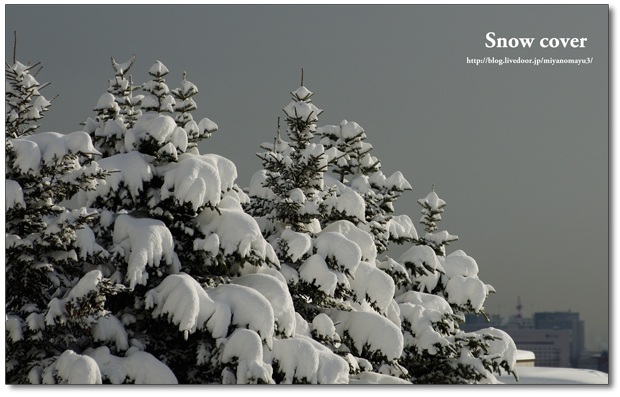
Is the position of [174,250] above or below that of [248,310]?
above

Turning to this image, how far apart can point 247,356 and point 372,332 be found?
11.4 ft

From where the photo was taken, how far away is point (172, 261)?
9.84 metres

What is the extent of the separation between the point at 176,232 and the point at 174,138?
149cm

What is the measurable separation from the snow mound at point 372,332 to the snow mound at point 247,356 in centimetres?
314

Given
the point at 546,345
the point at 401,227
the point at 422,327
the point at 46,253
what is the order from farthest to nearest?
the point at 546,345 < the point at 401,227 < the point at 422,327 < the point at 46,253

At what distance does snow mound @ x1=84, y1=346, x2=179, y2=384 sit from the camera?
28.9 feet

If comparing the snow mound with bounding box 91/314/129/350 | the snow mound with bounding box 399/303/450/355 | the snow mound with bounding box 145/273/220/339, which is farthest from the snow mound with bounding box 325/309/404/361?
the snow mound with bounding box 91/314/129/350

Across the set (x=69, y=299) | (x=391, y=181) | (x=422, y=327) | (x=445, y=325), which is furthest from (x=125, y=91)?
(x=445, y=325)

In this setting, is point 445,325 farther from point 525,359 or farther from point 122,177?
point 525,359

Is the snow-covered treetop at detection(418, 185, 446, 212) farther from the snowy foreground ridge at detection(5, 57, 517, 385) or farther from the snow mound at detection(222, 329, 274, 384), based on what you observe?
the snow mound at detection(222, 329, 274, 384)

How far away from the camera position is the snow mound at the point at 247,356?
866cm

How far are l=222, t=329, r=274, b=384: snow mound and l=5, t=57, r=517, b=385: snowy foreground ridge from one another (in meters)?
0.02

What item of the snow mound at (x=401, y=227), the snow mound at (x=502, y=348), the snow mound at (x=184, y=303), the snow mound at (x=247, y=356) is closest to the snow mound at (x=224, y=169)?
the snow mound at (x=184, y=303)

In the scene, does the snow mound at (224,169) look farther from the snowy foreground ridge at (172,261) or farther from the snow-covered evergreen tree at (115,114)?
the snow-covered evergreen tree at (115,114)
